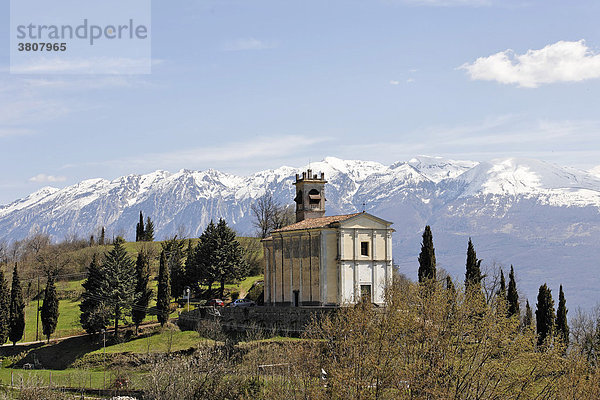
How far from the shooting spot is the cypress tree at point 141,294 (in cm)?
→ 6744

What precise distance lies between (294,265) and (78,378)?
20389mm

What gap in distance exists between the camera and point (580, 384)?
3650 centimetres

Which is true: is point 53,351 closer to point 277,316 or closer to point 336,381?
point 277,316

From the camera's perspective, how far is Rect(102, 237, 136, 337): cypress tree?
67812mm

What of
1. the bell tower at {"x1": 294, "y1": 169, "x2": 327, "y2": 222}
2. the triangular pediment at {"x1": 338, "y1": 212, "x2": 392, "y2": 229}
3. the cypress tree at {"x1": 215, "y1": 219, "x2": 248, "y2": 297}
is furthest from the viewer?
the cypress tree at {"x1": 215, "y1": 219, "x2": 248, "y2": 297}

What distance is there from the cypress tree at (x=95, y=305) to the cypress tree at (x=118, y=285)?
469mm

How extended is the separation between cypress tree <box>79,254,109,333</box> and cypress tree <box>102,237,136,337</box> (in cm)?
47

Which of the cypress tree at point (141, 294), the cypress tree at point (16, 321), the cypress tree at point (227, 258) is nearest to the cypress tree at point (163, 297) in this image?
the cypress tree at point (141, 294)

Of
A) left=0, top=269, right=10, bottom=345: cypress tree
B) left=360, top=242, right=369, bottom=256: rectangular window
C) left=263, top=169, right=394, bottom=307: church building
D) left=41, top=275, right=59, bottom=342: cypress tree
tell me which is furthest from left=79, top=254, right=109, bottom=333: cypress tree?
left=360, top=242, right=369, bottom=256: rectangular window

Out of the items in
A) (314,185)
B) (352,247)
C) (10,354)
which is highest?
(314,185)

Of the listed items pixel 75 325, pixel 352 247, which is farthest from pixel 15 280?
pixel 352 247

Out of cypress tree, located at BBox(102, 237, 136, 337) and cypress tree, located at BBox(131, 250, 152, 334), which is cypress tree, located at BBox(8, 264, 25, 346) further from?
cypress tree, located at BBox(131, 250, 152, 334)

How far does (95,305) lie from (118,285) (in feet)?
9.22

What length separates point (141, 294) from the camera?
7019 centimetres
